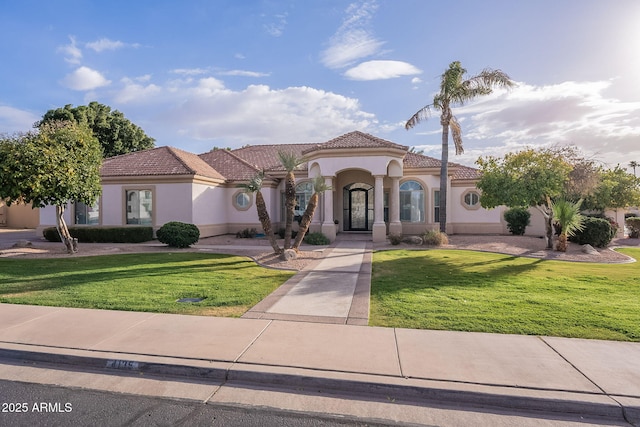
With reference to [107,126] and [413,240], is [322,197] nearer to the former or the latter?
[413,240]

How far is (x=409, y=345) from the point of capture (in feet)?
17.0

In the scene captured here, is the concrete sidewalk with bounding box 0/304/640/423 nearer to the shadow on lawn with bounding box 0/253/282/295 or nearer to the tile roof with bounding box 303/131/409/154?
the shadow on lawn with bounding box 0/253/282/295

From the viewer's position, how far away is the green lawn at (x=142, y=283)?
24.0 feet

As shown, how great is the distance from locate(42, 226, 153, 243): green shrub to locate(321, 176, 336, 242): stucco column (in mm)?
9888

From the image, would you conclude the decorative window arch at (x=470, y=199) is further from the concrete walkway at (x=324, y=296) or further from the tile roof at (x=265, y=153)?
the concrete walkway at (x=324, y=296)

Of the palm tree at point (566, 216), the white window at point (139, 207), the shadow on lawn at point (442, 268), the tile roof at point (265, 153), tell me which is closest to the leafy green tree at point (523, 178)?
the palm tree at point (566, 216)

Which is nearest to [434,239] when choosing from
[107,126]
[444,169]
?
[444,169]

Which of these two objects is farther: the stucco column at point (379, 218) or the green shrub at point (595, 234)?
the stucco column at point (379, 218)

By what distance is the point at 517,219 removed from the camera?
21.3 metres

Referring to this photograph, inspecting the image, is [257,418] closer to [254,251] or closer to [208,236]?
[254,251]

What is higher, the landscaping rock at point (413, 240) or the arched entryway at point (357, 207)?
the arched entryway at point (357, 207)

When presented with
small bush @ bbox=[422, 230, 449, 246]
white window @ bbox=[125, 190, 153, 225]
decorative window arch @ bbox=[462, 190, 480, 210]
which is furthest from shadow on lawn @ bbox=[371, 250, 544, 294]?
white window @ bbox=[125, 190, 153, 225]

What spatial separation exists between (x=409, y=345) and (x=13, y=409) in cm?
488

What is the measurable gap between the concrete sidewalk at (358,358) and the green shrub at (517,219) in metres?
17.7
